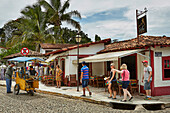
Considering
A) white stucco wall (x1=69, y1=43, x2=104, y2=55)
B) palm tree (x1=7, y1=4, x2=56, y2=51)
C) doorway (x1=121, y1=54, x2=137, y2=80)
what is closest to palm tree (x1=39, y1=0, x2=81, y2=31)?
palm tree (x1=7, y1=4, x2=56, y2=51)

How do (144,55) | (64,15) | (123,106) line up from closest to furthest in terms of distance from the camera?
(123,106) → (144,55) → (64,15)

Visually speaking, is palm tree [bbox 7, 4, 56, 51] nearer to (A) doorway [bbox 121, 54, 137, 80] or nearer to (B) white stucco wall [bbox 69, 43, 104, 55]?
(B) white stucco wall [bbox 69, 43, 104, 55]

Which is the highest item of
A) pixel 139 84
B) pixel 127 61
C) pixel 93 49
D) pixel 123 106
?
pixel 93 49

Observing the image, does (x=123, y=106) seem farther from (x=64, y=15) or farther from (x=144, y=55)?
(x=64, y=15)

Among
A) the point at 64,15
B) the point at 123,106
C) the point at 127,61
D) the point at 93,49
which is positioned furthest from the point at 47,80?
the point at 64,15

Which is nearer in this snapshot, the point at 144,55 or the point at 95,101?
the point at 95,101

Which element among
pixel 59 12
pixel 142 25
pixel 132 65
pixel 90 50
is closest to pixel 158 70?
pixel 142 25

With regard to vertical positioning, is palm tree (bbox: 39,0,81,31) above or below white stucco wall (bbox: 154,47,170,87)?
above

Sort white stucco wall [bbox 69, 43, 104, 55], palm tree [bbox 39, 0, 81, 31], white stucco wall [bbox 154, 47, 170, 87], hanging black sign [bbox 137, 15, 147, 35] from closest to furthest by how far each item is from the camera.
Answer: hanging black sign [bbox 137, 15, 147, 35], white stucco wall [bbox 154, 47, 170, 87], white stucco wall [bbox 69, 43, 104, 55], palm tree [bbox 39, 0, 81, 31]

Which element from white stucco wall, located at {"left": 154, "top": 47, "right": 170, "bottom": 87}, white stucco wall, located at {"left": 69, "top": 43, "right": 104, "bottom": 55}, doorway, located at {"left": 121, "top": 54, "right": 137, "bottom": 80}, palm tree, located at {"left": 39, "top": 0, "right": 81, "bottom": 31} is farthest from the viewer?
palm tree, located at {"left": 39, "top": 0, "right": 81, "bottom": 31}

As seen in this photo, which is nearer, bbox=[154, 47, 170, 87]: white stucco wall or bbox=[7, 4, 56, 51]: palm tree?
bbox=[154, 47, 170, 87]: white stucco wall

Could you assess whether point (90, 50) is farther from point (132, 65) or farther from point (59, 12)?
point (59, 12)

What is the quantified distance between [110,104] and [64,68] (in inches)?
331

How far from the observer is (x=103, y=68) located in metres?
15.3
